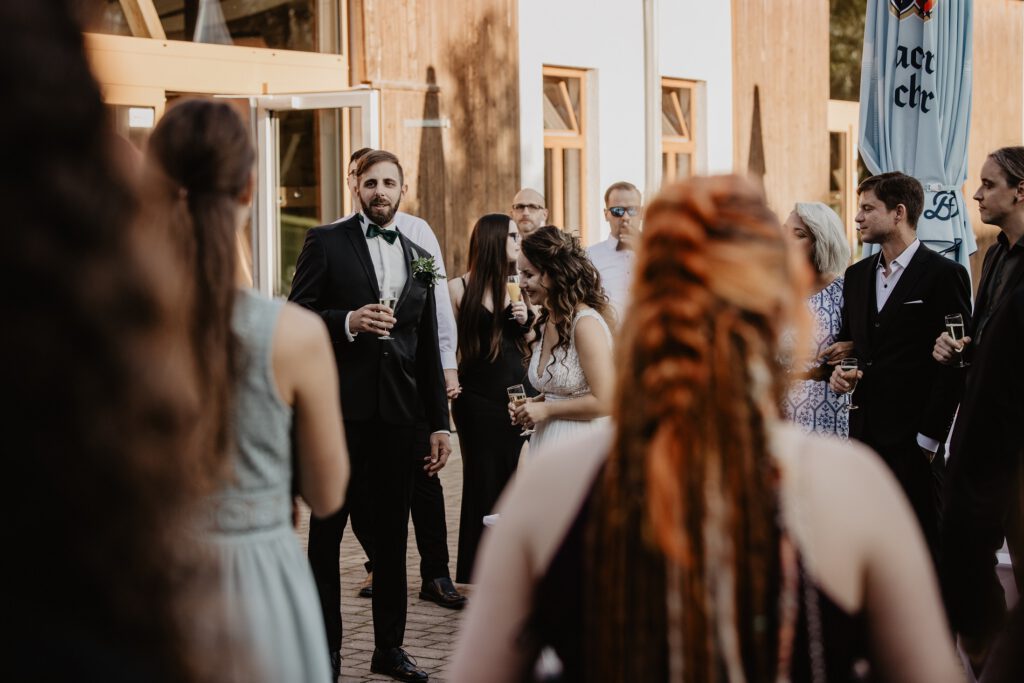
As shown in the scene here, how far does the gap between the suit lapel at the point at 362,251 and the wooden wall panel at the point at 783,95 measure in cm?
1223

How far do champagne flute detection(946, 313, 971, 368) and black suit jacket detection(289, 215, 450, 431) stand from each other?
7.77ft

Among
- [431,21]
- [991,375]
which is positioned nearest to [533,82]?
[431,21]

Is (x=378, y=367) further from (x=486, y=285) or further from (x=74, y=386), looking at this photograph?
(x=74, y=386)

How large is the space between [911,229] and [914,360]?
27.4 inches

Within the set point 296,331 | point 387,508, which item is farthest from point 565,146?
point 296,331

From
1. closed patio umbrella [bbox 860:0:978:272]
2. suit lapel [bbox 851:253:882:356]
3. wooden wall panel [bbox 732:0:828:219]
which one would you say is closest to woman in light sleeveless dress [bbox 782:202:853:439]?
suit lapel [bbox 851:253:882:356]

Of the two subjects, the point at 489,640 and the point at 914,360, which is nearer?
the point at 489,640

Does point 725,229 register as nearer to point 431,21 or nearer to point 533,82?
point 431,21

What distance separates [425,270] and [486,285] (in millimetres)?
1616

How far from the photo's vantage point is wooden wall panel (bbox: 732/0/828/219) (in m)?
18.0

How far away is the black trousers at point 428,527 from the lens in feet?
25.3

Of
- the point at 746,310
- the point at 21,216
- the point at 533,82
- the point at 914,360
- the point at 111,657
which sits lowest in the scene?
the point at 914,360

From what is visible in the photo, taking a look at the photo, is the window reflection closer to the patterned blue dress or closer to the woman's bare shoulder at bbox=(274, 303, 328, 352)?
the patterned blue dress

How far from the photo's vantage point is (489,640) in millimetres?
1899
